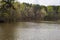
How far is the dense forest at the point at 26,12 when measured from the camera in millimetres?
1229

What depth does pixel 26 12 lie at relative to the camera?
1243 mm

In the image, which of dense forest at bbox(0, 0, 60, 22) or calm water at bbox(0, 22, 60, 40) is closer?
calm water at bbox(0, 22, 60, 40)

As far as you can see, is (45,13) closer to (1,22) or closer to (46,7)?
(46,7)

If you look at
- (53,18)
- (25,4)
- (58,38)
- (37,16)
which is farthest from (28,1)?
(58,38)

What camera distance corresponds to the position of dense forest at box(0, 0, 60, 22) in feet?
4.03

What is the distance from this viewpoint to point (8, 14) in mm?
1232

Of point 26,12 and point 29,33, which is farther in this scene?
point 26,12

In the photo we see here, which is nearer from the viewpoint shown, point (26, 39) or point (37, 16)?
point (26, 39)

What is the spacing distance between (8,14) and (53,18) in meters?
0.39

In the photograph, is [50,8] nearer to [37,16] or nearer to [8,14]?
[37,16]

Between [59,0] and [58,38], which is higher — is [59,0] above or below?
above

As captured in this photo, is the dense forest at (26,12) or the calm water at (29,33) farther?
the dense forest at (26,12)

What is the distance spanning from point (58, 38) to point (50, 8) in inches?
20.2

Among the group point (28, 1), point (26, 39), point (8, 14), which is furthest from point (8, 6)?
point (26, 39)
